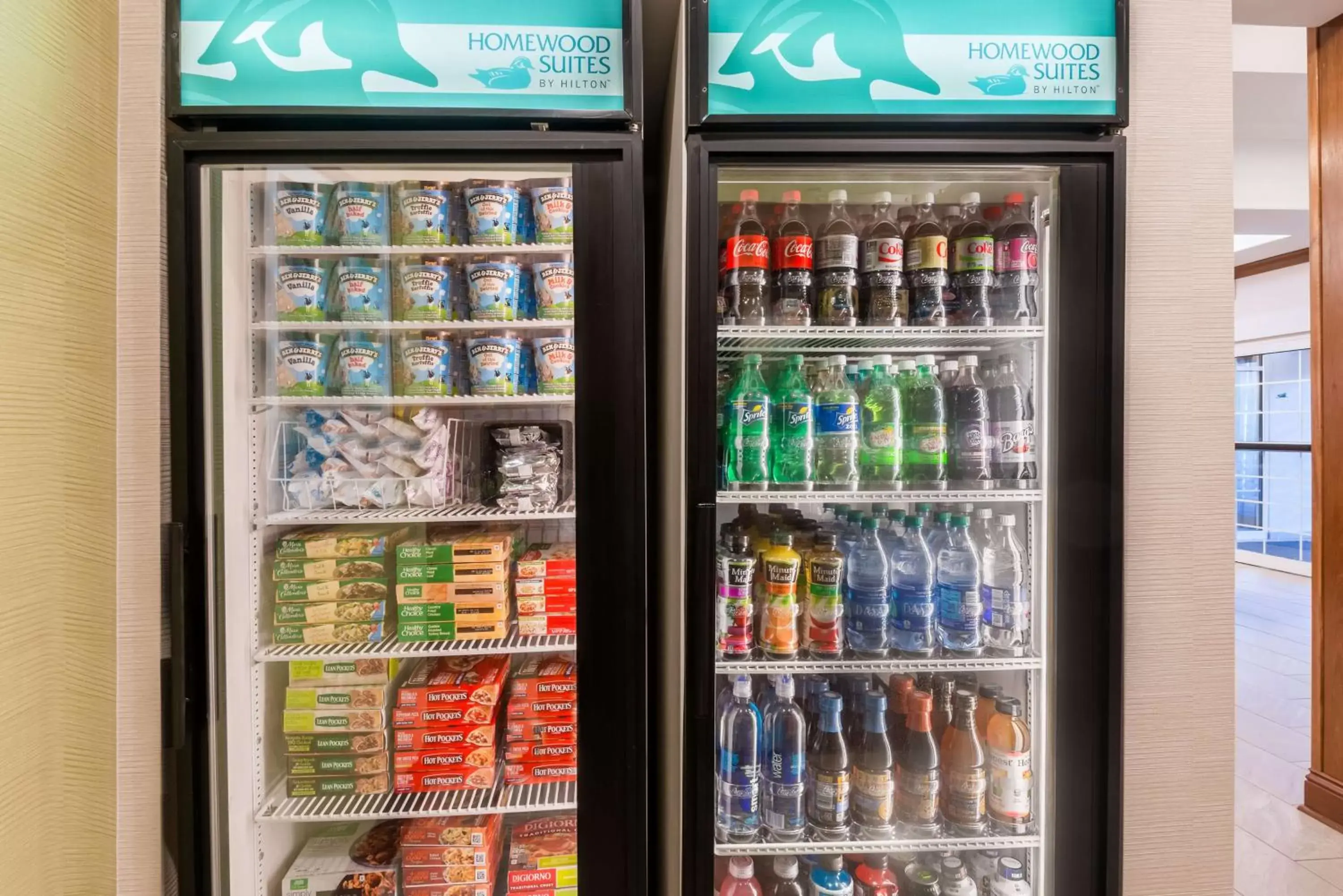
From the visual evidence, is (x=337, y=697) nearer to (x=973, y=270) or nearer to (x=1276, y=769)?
(x=973, y=270)

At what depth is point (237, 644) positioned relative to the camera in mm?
1393

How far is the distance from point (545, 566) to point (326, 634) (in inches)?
21.2

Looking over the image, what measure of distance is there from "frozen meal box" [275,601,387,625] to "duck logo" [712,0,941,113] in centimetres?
139

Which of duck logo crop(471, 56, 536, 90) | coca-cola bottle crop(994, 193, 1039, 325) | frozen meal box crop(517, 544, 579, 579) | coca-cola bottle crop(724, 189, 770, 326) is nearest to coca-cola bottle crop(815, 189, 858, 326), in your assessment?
coca-cola bottle crop(724, 189, 770, 326)

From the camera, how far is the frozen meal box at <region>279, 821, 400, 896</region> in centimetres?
150

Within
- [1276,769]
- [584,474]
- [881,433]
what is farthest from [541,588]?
Result: [1276,769]

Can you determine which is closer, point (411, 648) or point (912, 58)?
point (912, 58)

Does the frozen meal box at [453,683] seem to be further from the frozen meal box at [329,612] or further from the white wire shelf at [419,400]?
the white wire shelf at [419,400]

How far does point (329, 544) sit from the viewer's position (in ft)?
4.95

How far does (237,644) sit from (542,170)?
48.6 inches

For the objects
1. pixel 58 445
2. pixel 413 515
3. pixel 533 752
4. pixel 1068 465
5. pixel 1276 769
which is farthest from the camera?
pixel 1276 769

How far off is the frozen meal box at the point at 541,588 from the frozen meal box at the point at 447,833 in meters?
0.57

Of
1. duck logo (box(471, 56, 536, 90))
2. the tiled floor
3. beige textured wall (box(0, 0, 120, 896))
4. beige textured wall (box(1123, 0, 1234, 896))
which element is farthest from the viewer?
the tiled floor

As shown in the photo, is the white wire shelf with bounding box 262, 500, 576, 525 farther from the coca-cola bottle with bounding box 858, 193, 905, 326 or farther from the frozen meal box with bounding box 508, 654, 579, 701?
the coca-cola bottle with bounding box 858, 193, 905, 326
